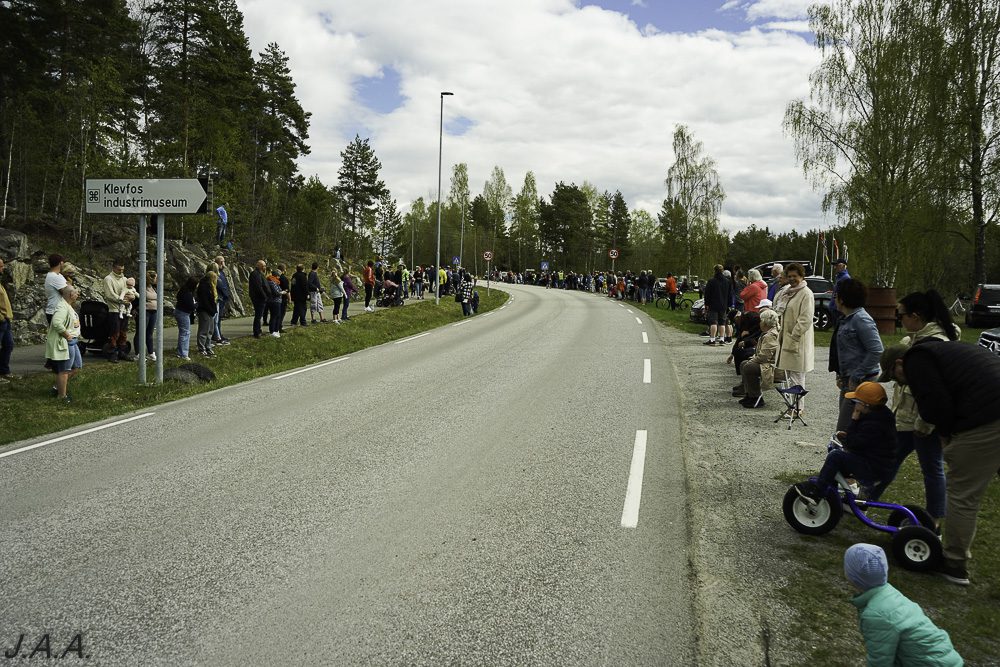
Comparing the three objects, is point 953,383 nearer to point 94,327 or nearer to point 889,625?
point 889,625

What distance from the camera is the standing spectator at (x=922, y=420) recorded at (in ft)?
14.9

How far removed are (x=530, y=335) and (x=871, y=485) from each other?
14.5 m

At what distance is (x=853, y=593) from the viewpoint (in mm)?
3834

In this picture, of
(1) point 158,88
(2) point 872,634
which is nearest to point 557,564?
(2) point 872,634

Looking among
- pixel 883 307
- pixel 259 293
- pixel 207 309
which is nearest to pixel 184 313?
pixel 207 309

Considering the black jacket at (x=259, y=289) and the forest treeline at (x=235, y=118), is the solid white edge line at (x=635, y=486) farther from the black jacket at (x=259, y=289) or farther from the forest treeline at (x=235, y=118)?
the forest treeline at (x=235, y=118)

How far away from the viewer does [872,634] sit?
2.82 m

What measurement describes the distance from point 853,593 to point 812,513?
0.92 m

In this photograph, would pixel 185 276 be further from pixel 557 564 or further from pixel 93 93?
pixel 557 564

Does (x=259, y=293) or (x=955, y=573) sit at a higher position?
(x=259, y=293)

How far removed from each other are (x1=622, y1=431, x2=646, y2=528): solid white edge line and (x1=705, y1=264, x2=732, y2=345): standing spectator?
34.0 feet

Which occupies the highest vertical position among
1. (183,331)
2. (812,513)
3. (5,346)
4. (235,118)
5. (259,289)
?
(235,118)

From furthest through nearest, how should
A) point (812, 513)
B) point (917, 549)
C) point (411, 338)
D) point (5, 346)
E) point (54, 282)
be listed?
point (411, 338), point (5, 346), point (54, 282), point (812, 513), point (917, 549)

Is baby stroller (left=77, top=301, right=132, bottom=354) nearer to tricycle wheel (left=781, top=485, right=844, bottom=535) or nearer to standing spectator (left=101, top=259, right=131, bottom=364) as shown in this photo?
standing spectator (left=101, top=259, right=131, bottom=364)
